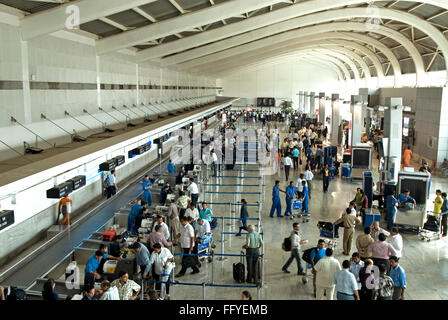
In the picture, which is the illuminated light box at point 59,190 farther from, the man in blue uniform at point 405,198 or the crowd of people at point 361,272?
the man in blue uniform at point 405,198

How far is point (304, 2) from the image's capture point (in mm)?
17625

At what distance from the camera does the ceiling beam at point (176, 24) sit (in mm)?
14250

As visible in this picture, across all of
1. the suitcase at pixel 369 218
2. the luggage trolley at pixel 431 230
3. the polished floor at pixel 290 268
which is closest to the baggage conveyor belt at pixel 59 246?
the polished floor at pixel 290 268

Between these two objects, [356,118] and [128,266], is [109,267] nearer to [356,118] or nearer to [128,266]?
[128,266]

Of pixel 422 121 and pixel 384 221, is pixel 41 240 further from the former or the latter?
pixel 422 121

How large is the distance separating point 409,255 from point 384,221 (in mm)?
2724

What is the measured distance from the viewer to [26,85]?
9.53 metres

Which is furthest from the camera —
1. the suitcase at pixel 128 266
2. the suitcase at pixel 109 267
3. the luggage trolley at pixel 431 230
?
the luggage trolley at pixel 431 230

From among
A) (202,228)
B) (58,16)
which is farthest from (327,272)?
(58,16)

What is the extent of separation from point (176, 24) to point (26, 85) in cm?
686

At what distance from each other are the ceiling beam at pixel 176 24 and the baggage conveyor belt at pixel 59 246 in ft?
17.5

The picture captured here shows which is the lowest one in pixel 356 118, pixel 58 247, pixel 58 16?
pixel 58 247

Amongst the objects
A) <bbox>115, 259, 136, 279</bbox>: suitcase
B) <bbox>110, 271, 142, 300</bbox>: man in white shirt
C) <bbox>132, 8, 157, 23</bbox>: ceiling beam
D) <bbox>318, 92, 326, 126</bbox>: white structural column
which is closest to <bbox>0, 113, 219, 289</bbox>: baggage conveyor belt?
<bbox>115, 259, 136, 279</bbox>: suitcase
